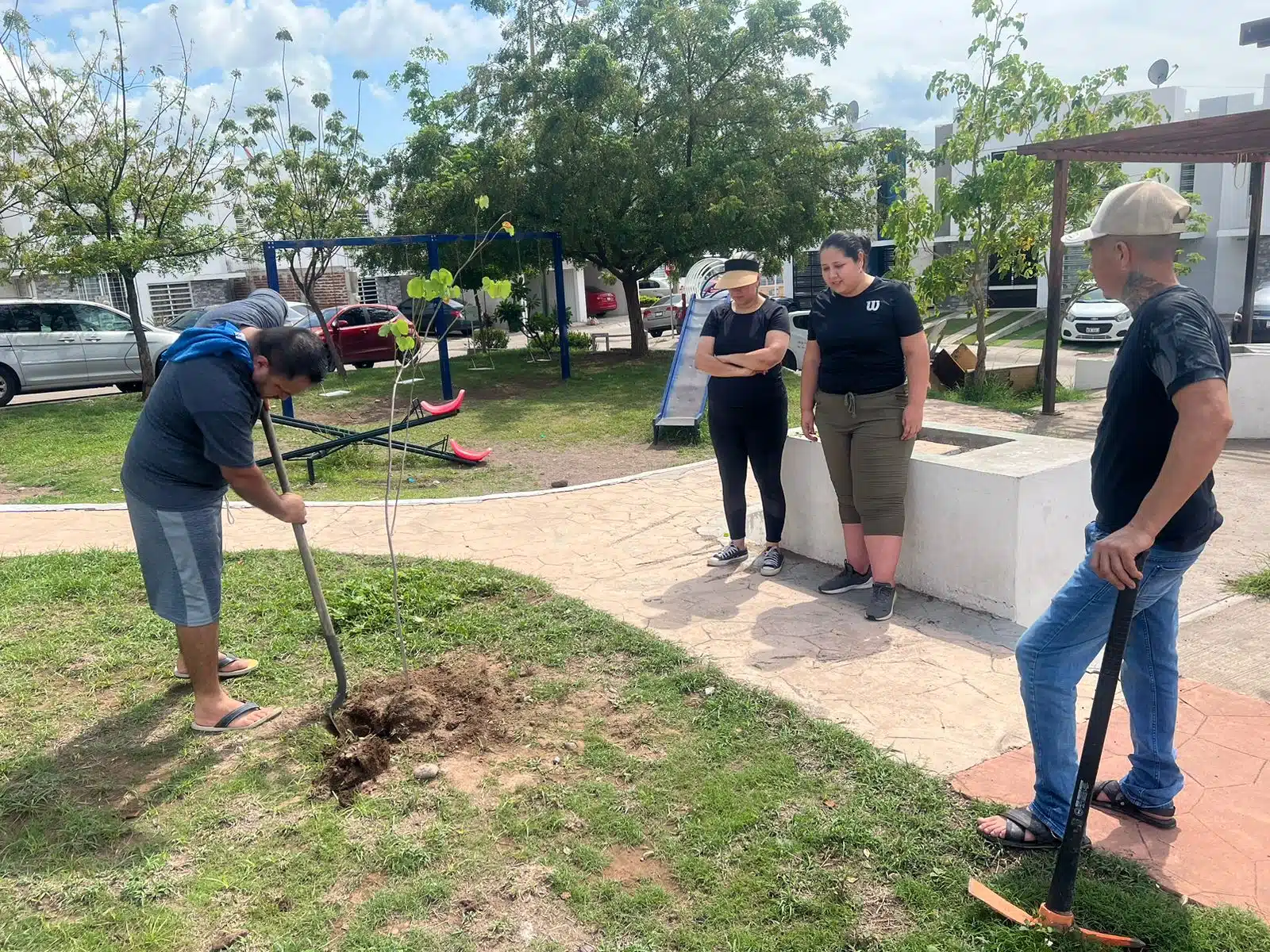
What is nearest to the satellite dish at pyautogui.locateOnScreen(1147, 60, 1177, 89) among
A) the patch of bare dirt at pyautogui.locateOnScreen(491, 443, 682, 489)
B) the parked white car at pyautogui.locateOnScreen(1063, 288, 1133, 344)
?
the parked white car at pyautogui.locateOnScreen(1063, 288, 1133, 344)

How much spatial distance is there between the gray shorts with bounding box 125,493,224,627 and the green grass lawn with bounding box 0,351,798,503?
4235mm

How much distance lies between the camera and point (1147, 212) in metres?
2.31

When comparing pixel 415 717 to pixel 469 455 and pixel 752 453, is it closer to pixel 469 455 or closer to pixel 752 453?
pixel 752 453

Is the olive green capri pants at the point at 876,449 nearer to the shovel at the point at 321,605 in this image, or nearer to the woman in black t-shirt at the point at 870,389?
the woman in black t-shirt at the point at 870,389

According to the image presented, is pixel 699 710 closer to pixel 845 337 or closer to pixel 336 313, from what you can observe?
pixel 845 337

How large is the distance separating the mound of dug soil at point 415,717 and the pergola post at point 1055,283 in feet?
28.7

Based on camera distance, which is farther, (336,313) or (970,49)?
(336,313)

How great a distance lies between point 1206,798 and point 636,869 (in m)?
1.77

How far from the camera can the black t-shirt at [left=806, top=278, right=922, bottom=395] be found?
4.38 m

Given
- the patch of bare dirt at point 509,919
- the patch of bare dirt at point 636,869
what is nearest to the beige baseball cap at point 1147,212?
the patch of bare dirt at point 636,869

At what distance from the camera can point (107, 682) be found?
411 centimetres

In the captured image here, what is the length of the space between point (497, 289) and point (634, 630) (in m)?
1.71

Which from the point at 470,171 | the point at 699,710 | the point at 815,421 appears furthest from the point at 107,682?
the point at 470,171

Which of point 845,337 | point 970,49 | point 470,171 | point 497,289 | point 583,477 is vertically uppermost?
point 970,49
